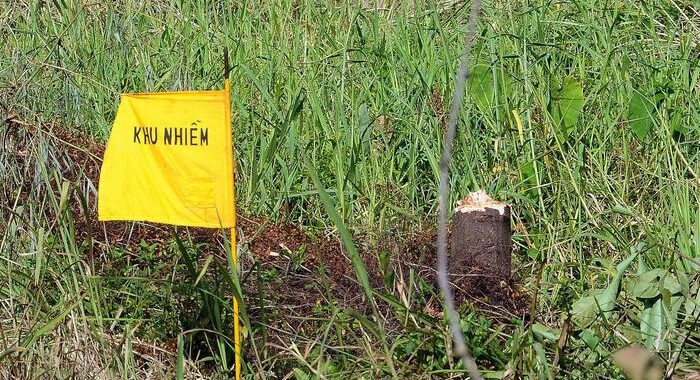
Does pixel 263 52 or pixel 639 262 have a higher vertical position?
pixel 263 52

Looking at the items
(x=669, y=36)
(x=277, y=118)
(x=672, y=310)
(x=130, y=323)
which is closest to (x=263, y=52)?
(x=277, y=118)

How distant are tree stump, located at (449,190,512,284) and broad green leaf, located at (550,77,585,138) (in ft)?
2.78

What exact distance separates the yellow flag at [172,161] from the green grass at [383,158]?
183mm

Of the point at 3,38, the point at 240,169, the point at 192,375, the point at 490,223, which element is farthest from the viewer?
the point at 3,38

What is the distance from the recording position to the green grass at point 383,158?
123 inches

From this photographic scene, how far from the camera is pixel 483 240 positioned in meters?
3.75

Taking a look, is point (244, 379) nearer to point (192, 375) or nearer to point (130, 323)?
point (192, 375)

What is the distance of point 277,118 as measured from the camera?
4.82 metres

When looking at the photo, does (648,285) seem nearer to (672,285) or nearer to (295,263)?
(672,285)

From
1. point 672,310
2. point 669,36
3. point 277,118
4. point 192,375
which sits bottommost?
point 192,375

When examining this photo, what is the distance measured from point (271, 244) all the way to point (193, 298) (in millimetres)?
712

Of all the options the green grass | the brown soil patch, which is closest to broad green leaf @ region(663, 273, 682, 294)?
the green grass

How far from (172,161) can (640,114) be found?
2321mm

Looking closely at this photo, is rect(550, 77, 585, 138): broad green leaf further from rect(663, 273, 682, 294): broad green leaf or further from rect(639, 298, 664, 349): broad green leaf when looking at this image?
rect(639, 298, 664, 349): broad green leaf
